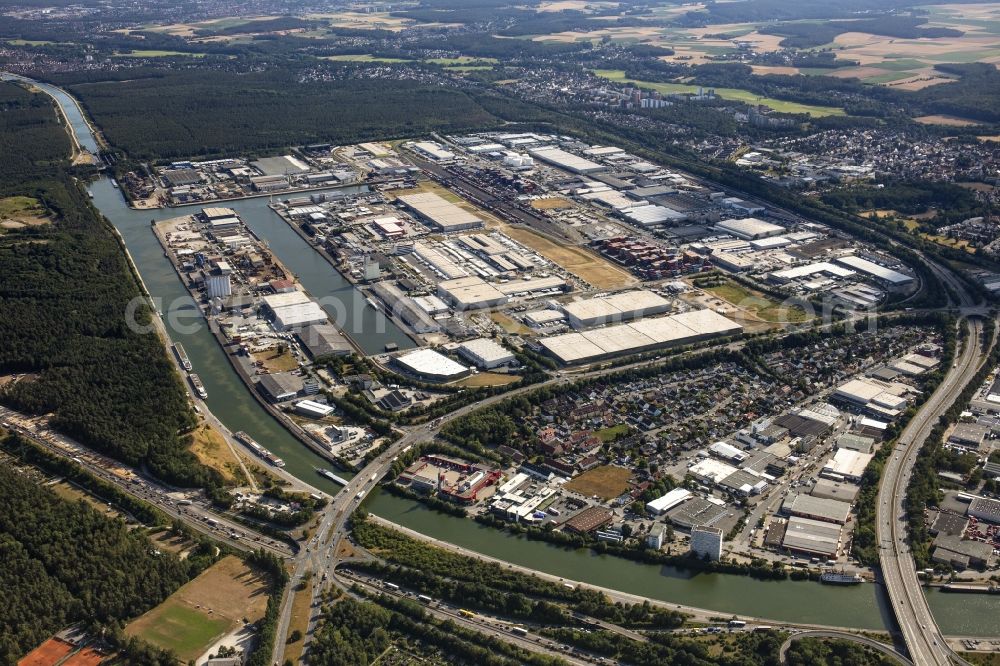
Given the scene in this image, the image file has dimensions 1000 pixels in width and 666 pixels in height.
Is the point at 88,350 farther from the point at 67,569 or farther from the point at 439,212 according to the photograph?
the point at 439,212

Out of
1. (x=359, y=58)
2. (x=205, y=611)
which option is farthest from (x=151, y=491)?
(x=359, y=58)

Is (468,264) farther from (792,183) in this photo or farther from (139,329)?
(792,183)

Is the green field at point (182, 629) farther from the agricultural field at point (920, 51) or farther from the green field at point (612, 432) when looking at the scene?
the agricultural field at point (920, 51)

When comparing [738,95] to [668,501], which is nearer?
[668,501]

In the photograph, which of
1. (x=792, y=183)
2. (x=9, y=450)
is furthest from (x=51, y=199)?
(x=792, y=183)

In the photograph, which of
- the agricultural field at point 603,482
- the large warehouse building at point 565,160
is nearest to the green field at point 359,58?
the large warehouse building at point 565,160
